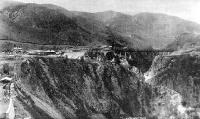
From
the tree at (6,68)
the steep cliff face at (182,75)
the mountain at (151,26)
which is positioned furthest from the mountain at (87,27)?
the tree at (6,68)

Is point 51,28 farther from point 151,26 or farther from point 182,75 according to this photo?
point 151,26

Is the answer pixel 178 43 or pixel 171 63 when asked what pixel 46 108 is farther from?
pixel 178 43

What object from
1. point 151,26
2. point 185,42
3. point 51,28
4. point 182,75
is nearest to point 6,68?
point 182,75

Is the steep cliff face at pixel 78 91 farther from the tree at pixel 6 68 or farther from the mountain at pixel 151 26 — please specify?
the mountain at pixel 151 26

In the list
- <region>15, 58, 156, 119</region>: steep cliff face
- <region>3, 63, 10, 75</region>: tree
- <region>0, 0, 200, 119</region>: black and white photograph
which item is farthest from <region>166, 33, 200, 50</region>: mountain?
<region>3, 63, 10, 75</region>: tree

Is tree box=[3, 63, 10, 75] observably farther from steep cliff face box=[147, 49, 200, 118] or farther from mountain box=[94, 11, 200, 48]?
mountain box=[94, 11, 200, 48]

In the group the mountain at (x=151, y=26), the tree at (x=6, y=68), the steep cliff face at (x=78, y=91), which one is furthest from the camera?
the mountain at (x=151, y=26)

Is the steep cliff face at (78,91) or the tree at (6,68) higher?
the tree at (6,68)
